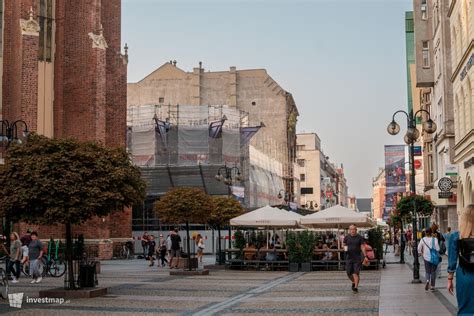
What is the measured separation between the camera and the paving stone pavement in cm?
1398

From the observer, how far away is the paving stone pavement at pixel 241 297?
1398cm

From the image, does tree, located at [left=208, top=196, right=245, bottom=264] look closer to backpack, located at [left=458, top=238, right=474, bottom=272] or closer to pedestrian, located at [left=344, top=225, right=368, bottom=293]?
pedestrian, located at [left=344, top=225, right=368, bottom=293]

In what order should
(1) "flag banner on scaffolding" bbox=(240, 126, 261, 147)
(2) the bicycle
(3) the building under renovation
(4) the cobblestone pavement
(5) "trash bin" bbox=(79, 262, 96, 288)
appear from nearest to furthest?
(4) the cobblestone pavement, (2) the bicycle, (5) "trash bin" bbox=(79, 262, 96, 288), (3) the building under renovation, (1) "flag banner on scaffolding" bbox=(240, 126, 261, 147)

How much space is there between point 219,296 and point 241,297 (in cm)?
57

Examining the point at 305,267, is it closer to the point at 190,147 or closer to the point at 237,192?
the point at 237,192

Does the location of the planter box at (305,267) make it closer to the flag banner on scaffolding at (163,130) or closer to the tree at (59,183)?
the tree at (59,183)

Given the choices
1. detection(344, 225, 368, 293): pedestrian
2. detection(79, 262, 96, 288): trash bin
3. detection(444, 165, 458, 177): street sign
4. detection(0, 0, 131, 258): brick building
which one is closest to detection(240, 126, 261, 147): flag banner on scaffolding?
detection(0, 0, 131, 258): brick building

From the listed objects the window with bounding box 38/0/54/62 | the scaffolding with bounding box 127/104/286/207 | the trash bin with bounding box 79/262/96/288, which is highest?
the window with bounding box 38/0/54/62

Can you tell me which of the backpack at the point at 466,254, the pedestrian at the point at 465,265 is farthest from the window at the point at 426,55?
the backpack at the point at 466,254

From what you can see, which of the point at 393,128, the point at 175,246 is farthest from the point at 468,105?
the point at 175,246

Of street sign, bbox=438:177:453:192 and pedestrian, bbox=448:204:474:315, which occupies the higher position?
street sign, bbox=438:177:453:192

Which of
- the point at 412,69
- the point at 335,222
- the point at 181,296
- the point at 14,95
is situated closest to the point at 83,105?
the point at 14,95

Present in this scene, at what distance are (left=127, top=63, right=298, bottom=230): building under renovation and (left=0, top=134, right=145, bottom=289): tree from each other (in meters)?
23.4

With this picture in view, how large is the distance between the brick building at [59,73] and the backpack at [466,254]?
31052 millimetres
